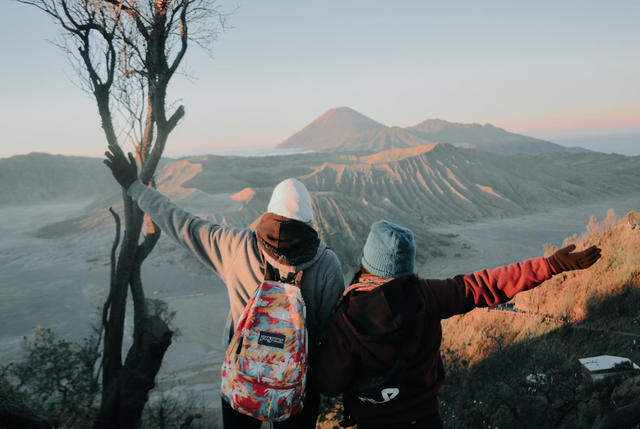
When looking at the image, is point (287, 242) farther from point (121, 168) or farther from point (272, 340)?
point (121, 168)

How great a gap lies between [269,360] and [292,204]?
65cm

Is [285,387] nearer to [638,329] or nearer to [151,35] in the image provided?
Result: [151,35]

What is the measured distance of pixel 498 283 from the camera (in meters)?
1.63

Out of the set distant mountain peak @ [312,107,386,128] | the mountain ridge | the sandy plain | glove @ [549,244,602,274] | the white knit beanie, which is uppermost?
distant mountain peak @ [312,107,386,128]

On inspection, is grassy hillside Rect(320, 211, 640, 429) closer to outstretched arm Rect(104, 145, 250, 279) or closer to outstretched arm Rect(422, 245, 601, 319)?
outstretched arm Rect(422, 245, 601, 319)

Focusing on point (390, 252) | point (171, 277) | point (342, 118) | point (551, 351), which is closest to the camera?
point (390, 252)

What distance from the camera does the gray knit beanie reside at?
1.60 meters

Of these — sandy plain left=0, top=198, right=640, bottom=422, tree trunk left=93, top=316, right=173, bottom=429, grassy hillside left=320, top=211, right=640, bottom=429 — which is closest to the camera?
grassy hillside left=320, top=211, right=640, bottom=429

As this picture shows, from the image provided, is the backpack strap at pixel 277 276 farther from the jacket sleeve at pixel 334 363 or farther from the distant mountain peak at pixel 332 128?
the distant mountain peak at pixel 332 128

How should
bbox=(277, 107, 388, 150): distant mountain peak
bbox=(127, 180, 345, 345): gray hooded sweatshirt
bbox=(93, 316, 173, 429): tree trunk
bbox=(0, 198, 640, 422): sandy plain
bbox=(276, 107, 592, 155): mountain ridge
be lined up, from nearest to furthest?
bbox=(127, 180, 345, 345): gray hooded sweatshirt → bbox=(93, 316, 173, 429): tree trunk → bbox=(0, 198, 640, 422): sandy plain → bbox=(276, 107, 592, 155): mountain ridge → bbox=(277, 107, 388, 150): distant mountain peak

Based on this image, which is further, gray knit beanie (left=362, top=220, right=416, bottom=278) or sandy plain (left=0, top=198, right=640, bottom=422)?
sandy plain (left=0, top=198, right=640, bottom=422)

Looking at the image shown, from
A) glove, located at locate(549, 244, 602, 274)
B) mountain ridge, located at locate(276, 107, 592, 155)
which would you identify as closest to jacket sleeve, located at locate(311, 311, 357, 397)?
glove, located at locate(549, 244, 602, 274)

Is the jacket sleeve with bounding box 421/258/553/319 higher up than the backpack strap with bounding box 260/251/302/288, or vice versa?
the backpack strap with bounding box 260/251/302/288

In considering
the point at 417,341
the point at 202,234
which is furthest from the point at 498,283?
the point at 202,234
